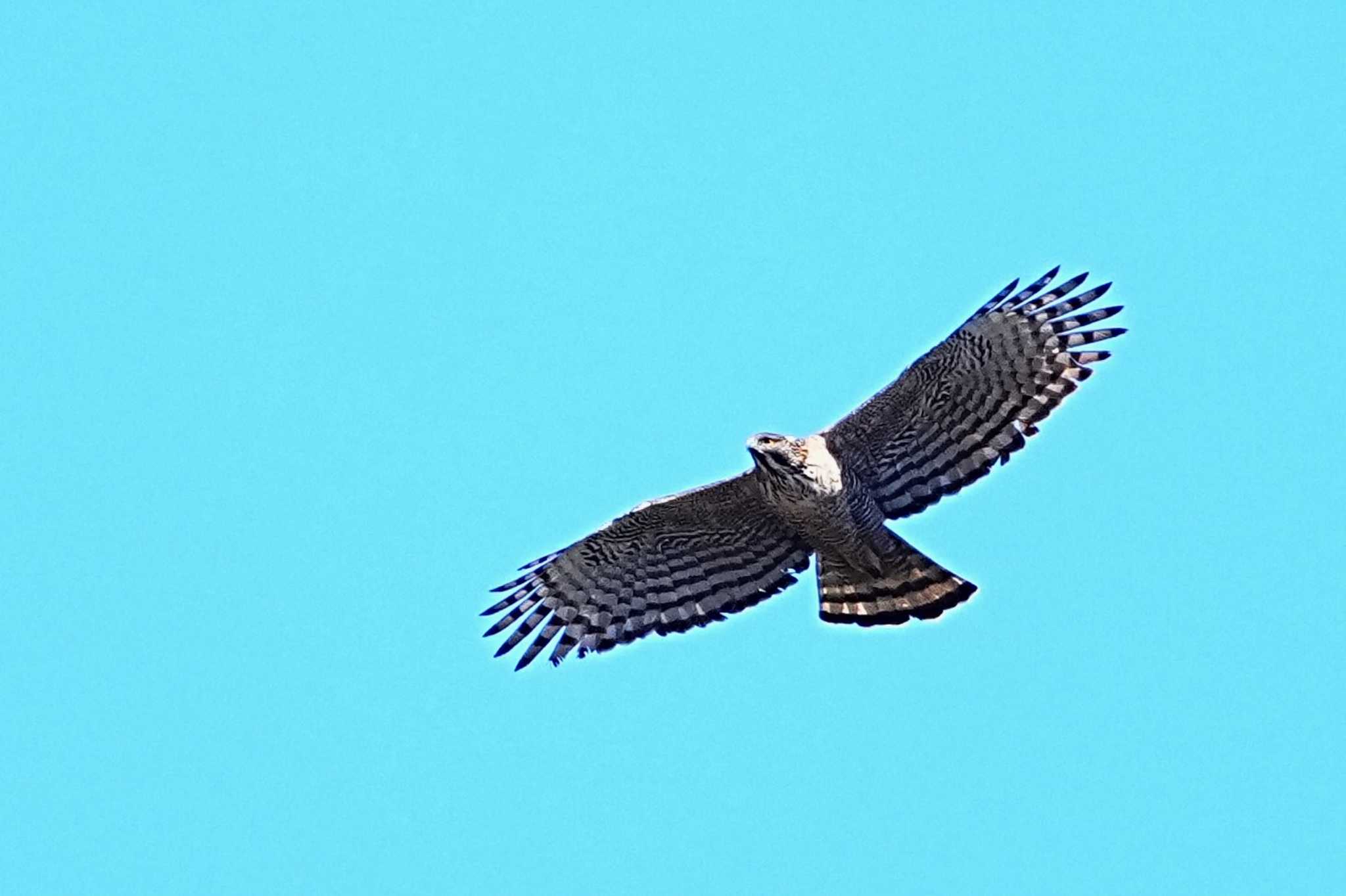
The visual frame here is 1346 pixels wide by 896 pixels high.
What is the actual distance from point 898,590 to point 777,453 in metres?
1.58

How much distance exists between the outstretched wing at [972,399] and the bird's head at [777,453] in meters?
0.41

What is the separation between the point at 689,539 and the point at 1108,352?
10.5 ft

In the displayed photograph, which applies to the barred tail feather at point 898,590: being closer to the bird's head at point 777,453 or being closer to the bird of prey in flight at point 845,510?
the bird of prey in flight at point 845,510

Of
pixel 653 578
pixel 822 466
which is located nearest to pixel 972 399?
pixel 822 466

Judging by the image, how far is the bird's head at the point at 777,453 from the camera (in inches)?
672

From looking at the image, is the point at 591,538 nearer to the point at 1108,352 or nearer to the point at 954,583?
the point at 954,583

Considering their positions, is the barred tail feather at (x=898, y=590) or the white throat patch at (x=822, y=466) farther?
the barred tail feather at (x=898, y=590)

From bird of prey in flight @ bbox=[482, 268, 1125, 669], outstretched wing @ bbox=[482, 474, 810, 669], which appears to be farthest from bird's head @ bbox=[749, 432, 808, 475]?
outstretched wing @ bbox=[482, 474, 810, 669]

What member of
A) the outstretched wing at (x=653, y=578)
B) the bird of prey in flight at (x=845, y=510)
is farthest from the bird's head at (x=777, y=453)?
the outstretched wing at (x=653, y=578)

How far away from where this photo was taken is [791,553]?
18.2 meters

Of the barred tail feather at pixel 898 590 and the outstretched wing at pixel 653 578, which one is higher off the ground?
the outstretched wing at pixel 653 578

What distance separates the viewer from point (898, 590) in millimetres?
17953

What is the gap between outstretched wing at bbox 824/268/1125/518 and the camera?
17.3m

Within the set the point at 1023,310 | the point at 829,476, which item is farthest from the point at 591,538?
the point at 1023,310
